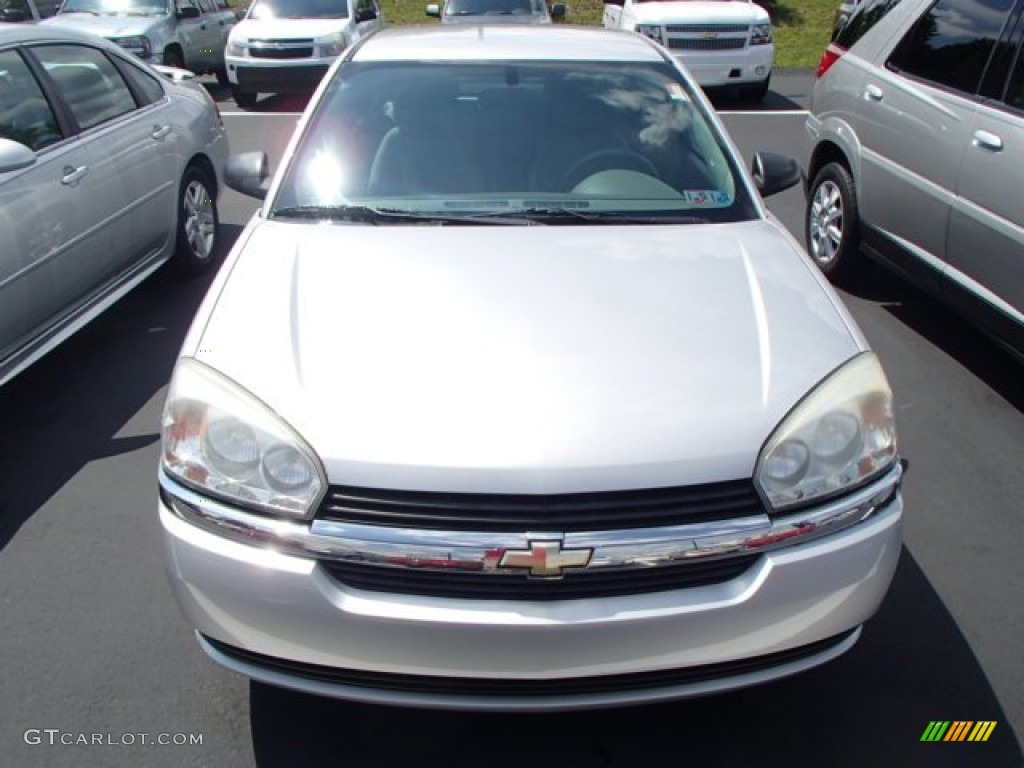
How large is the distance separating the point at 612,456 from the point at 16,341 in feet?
10.1

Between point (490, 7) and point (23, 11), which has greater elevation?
point (23, 11)

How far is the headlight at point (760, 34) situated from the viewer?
11664 millimetres

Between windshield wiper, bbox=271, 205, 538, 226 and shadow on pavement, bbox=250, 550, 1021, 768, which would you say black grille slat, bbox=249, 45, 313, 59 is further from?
shadow on pavement, bbox=250, 550, 1021, 768

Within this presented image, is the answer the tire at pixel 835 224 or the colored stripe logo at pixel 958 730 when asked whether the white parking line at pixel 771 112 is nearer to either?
the tire at pixel 835 224

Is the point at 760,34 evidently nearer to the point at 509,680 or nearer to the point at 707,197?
the point at 707,197

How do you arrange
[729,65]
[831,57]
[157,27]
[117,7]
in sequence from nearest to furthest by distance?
[831,57] < [729,65] < [157,27] < [117,7]

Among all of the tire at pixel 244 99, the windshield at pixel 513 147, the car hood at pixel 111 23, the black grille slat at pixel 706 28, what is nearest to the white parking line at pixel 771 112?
the black grille slat at pixel 706 28

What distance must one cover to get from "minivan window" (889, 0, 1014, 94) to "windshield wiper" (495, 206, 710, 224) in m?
2.32

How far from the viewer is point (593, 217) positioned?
304 centimetres

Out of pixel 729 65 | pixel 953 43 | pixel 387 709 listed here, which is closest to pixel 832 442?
pixel 387 709

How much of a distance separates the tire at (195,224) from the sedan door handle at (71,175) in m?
1.13

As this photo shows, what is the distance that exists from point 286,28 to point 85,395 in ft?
29.7

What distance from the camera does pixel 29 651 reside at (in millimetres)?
2785

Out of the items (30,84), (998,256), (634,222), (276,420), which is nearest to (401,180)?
(634,222)
